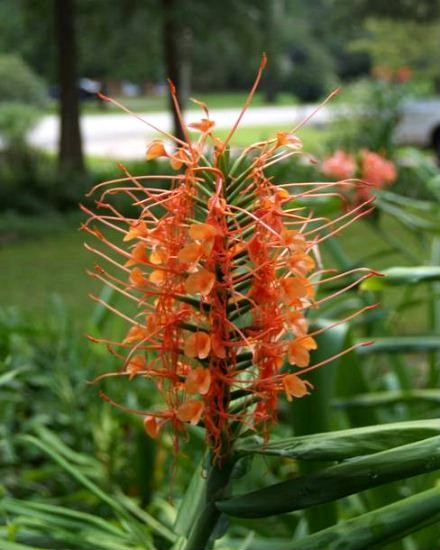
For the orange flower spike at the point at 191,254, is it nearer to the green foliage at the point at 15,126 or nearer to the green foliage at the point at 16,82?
the green foliage at the point at 15,126

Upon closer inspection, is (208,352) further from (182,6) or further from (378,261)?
(182,6)

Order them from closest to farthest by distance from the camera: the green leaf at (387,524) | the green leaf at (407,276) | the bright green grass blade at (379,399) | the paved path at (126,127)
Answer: the green leaf at (387,524) < the green leaf at (407,276) < the bright green grass blade at (379,399) < the paved path at (126,127)

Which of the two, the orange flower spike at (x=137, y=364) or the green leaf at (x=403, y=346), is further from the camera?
the green leaf at (x=403, y=346)

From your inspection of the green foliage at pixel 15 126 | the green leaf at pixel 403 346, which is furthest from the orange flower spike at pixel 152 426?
the green foliage at pixel 15 126

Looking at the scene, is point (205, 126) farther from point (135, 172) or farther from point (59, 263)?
point (135, 172)

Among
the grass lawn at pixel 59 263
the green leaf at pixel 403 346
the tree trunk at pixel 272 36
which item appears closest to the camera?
the green leaf at pixel 403 346

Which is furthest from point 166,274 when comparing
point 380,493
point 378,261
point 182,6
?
point 182,6

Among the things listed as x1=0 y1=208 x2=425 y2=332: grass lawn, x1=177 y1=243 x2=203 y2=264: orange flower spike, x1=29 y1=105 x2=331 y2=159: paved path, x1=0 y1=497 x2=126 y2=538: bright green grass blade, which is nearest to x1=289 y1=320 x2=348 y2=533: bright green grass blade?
x1=0 y1=497 x2=126 y2=538: bright green grass blade
